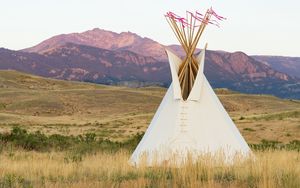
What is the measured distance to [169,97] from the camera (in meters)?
13.8

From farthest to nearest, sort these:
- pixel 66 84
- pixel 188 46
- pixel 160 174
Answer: pixel 66 84, pixel 188 46, pixel 160 174

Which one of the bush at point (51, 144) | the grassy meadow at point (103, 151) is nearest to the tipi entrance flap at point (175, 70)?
the grassy meadow at point (103, 151)

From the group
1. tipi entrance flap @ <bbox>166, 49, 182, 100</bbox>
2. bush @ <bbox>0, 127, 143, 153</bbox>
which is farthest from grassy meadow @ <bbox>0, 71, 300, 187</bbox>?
tipi entrance flap @ <bbox>166, 49, 182, 100</bbox>

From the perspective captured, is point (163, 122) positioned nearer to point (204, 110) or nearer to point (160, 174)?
point (204, 110)

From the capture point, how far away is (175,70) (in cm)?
1394

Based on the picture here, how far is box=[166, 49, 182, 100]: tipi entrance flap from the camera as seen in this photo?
13.4 meters

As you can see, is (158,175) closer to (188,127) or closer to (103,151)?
(188,127)

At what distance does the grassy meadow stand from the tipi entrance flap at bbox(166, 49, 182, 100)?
2234mm

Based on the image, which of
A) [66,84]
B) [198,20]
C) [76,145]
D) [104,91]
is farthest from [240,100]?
[198,20]

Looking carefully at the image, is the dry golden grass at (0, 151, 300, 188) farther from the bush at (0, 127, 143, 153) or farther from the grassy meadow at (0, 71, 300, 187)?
the bush at (0, 127, 143, 153)

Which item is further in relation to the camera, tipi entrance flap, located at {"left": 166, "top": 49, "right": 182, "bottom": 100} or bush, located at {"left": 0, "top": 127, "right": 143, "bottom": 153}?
bush, located at {"left": 0, "top": 127, "right": 143, "bottom": 153}

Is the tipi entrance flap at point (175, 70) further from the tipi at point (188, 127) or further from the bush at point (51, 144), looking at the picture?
the bush at point (51, 144)

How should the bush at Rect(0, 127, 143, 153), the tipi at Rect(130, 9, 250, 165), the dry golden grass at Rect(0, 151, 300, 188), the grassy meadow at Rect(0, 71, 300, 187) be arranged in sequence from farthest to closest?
1. the bush at Rect(0, 127, 143, 153)
2. the tipi at Rect(130, 9, 250, 165)
3. the grassy meadow at Rect(0, 71, 300, 187)
4. the dry golden grass at Rect(0, 151, 300, 188)

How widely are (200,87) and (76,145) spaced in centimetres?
1171
